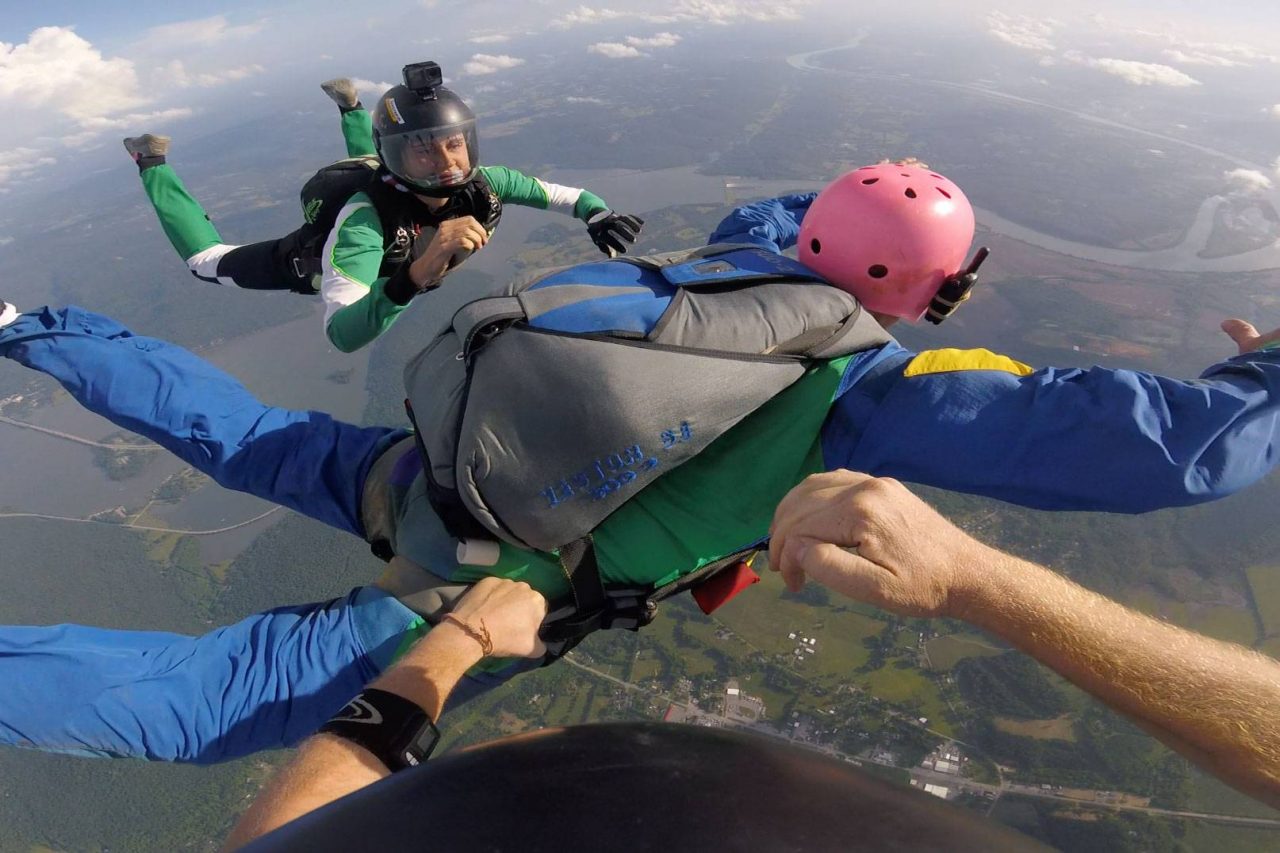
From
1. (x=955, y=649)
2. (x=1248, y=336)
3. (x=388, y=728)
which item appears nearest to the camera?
(x=388, y=728)

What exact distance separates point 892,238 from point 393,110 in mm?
2799

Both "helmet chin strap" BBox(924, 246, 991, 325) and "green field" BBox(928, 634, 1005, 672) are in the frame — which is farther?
"green field" BBox(928, 634, 1005, 672)

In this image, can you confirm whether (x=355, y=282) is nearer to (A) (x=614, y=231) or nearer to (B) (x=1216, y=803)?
(A) (x=614, y=231)

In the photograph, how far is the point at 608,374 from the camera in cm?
140

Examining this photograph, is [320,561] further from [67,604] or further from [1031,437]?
[1031,437]

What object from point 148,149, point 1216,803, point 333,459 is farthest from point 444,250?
point 1216,803

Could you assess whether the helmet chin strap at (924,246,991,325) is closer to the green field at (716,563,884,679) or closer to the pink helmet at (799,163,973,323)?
the pink helmet at (799,163,973,323)

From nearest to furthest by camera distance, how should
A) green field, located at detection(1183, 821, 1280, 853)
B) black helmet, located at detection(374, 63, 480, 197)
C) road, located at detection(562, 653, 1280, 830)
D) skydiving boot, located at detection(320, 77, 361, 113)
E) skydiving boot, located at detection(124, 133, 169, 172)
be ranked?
black helmet, located at detection(374, 63, 480, 197), skydiving boot, located at detection(124, 133, 169, 172), skydiving boot, located at detection(320, 77, 361, 113), green field, located at detection(1183, 821, 1280, 853), road, located at detection(562, 653, 1280, 830)

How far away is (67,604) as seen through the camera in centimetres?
2630

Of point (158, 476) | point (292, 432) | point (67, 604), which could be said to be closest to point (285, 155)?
point (158, 476)

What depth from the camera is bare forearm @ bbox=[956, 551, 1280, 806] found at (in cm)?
87

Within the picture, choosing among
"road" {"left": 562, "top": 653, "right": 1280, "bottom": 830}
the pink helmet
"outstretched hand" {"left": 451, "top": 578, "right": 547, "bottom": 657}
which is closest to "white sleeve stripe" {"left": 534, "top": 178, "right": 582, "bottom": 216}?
the pink helmet

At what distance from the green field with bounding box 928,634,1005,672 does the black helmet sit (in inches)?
755

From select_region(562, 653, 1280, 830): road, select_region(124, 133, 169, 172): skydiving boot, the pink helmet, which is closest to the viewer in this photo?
the pink helmet
